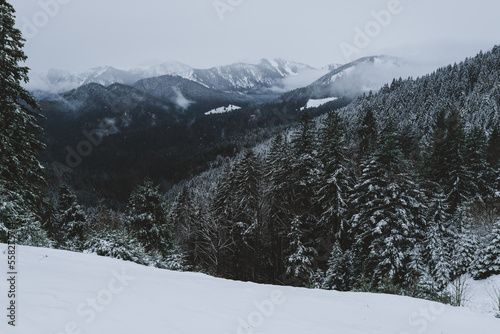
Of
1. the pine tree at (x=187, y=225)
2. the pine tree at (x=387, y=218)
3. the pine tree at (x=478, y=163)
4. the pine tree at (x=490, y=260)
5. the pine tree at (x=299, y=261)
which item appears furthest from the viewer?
the pine tree at (x=187, y=225)

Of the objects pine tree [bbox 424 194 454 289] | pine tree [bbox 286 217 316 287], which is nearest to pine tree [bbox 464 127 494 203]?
pine tree [bbox 424 194 454 289]

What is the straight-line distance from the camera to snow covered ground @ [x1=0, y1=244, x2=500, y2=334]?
4871mm

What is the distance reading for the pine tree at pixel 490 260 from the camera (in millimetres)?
17062

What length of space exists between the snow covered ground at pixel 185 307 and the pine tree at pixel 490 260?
1302cm

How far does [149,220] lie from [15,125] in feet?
52.0

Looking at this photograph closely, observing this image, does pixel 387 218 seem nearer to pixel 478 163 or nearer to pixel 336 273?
pixel 336 273

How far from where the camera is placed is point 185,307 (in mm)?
6344

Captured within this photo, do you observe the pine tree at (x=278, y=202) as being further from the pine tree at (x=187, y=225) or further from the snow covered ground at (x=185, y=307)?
the snow covered ground at (x=185, y=307)

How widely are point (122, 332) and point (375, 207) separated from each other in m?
21.3

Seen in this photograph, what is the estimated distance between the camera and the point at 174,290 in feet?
24.8

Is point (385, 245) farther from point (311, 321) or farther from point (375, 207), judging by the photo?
point (311, 321)

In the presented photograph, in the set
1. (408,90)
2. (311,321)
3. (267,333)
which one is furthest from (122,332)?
(408,90)

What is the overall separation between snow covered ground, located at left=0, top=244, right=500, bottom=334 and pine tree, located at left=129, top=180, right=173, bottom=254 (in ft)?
60.5

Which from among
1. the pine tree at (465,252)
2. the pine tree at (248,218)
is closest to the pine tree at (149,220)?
the pine tree at (248,218)
